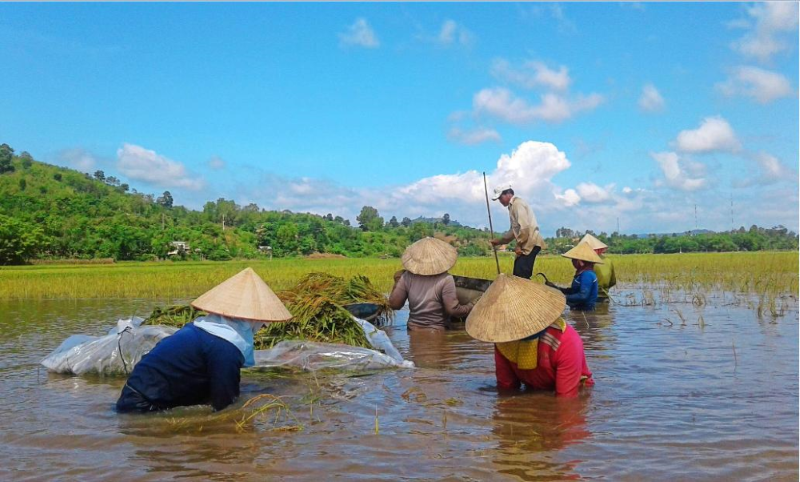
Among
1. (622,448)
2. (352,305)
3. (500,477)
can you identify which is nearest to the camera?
(500,477)

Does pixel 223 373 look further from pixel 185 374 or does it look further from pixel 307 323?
pixel 307 323

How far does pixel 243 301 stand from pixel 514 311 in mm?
1487

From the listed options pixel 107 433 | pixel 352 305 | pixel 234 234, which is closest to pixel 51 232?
pixel 234 234

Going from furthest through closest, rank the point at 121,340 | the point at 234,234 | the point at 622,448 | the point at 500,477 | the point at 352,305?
the point at 234,234, the point at 352,305, the point at 121,340, the point at 622,448, the point at 500,477

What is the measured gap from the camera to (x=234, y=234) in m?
47.0

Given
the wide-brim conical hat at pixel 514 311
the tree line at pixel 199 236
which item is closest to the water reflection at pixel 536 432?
the wide-brim conical hat at pixel 514 311

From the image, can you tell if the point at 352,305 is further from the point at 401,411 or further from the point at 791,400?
the point at 791,400

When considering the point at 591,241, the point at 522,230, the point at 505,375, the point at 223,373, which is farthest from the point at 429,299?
the point at 223,373

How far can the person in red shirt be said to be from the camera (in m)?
3.44

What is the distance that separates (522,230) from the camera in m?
7.34

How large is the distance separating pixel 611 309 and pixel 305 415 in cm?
607

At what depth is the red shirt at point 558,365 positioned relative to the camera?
3549 mm

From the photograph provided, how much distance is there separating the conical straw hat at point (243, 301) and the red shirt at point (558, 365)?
1352mm

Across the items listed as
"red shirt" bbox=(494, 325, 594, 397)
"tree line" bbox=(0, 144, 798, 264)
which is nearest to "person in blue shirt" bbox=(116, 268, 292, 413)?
"red shirt" bbox=(494, 325, 594, 397)
